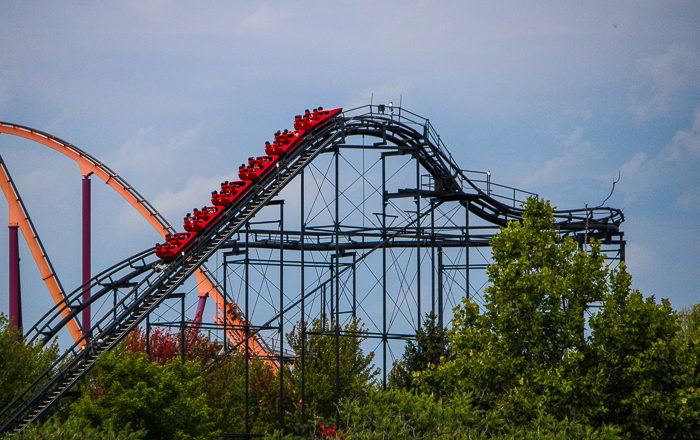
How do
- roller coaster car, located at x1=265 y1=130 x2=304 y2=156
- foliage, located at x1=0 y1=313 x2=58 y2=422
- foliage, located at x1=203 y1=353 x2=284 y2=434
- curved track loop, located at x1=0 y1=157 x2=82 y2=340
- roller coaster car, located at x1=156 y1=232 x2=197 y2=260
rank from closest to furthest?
roller coaster car, located at x1=156 y1=232 x2=197 y2=260 → foliage, located at x1=0 y1=313 x2=58 y2=422 → roller coaster car, located at x1=265 y1=130 x2=304 y2=156 → foliage, located at x1=203 y1=353 x2=284 y2=434 → curved track loop, located at x1=0 y1=157 x2=82 y2=340

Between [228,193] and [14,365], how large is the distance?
8635 mm

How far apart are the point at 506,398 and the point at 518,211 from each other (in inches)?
535

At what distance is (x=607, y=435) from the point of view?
→ 16.1 m

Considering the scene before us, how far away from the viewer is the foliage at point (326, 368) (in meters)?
28.7

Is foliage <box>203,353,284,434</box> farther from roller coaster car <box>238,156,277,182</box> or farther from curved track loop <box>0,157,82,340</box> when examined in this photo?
roller coaster car <box>238,156,277,182</box>

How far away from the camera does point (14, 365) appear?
84.2ft

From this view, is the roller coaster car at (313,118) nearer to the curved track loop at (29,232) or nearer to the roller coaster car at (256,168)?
the roller coaster car at (256,168)

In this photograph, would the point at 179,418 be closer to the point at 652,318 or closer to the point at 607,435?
the point at 607,435

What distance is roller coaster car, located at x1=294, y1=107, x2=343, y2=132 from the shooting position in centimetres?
2728

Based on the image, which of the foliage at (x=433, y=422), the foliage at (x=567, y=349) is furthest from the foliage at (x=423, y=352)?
the foliage at (x=433, y=422)

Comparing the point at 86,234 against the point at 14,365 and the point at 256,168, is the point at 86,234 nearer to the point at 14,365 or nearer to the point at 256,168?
the point at 14,365

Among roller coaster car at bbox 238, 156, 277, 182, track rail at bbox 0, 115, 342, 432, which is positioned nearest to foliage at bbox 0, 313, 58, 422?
track rail at bbox 0, 115, 342, 432

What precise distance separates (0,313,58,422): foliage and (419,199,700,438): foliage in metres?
13.7

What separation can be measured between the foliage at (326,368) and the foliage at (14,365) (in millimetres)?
8747
